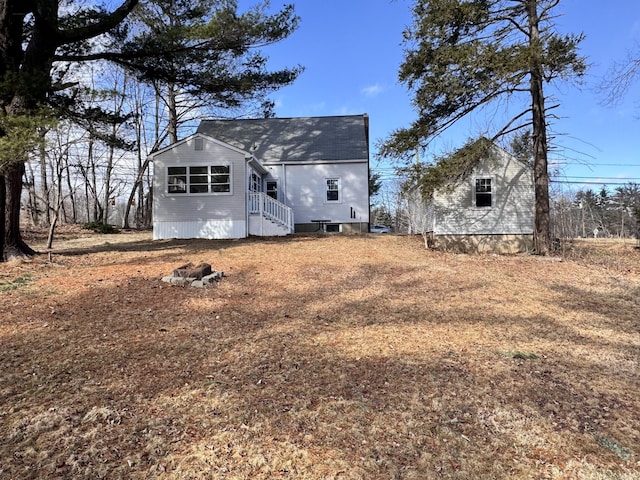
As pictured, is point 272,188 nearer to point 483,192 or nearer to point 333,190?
point 333,190

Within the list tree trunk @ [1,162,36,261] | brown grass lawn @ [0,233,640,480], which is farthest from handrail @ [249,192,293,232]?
brown grass lawn @ [0,233,640,480]

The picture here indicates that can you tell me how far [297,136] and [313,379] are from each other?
19.0 meters

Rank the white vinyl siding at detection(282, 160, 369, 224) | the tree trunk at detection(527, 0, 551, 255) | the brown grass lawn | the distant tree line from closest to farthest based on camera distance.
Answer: the brown grass lawn
the tree trunk at detection(527, 0, 551, 255)
the white vinyl siding at detection(282, 160, 369, 224)
the distant tree line

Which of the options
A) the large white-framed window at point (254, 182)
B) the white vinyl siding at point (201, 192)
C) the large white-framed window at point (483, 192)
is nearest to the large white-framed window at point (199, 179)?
the white vinyl siding at point (201, 192)

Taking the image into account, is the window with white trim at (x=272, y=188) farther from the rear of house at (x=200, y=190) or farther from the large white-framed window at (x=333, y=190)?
the rear of house at (x=200, y=190)

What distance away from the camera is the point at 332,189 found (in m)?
19.4

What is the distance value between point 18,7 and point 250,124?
14.0 meters

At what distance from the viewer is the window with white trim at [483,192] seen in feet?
45.6

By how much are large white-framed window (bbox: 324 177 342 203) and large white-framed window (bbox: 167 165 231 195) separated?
616 centimetres

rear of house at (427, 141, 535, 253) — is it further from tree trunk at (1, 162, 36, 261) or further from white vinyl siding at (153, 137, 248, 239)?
tree trunk at (1, 162, 36, 261)

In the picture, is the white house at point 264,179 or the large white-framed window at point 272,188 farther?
the large white-framed window at point 272,188

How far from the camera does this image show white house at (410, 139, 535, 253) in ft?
44.8

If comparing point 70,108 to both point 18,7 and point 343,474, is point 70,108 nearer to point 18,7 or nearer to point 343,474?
point 18,7

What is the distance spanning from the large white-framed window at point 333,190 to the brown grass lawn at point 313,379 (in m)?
11.9
